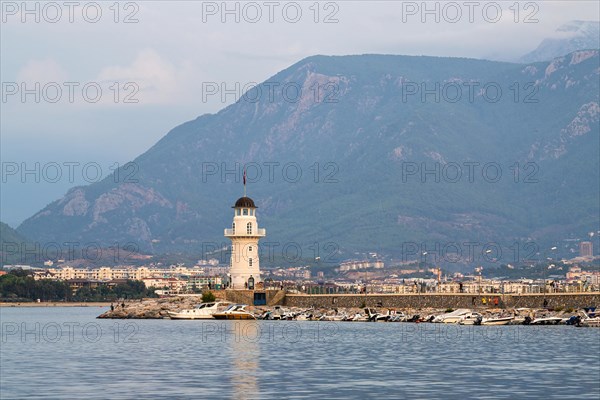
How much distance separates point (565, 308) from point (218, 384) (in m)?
59.2

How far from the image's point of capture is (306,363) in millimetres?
64000

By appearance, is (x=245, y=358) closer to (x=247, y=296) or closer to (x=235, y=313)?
(x=235, y=313)

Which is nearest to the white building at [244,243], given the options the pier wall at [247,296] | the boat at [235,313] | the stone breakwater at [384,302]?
the pier wall at [247,296]

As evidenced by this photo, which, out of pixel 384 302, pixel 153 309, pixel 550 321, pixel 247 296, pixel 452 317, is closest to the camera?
pixel 550 321

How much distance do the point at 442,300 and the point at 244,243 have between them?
72.6 feet

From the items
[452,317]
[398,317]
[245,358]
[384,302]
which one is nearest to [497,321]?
[452,317]

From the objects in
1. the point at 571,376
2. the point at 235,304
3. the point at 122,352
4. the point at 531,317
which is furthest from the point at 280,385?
the point at 235,304

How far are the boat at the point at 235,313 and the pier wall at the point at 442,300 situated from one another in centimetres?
1156

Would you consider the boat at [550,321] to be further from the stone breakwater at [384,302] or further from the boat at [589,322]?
the stone breakwater at [384,302]

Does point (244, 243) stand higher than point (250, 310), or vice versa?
point (244, 243)

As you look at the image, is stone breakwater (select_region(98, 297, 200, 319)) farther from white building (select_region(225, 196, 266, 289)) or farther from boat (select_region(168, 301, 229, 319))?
white building (select_region(225, 196, 266, 289))

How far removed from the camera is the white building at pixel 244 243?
12738cm

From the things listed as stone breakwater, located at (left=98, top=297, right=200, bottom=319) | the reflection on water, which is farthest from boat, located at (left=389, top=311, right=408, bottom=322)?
stone breakwater, located at (left=98, top=297, right=200, bottom=319)

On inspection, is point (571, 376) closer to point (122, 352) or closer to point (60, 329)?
point (122, 352)
